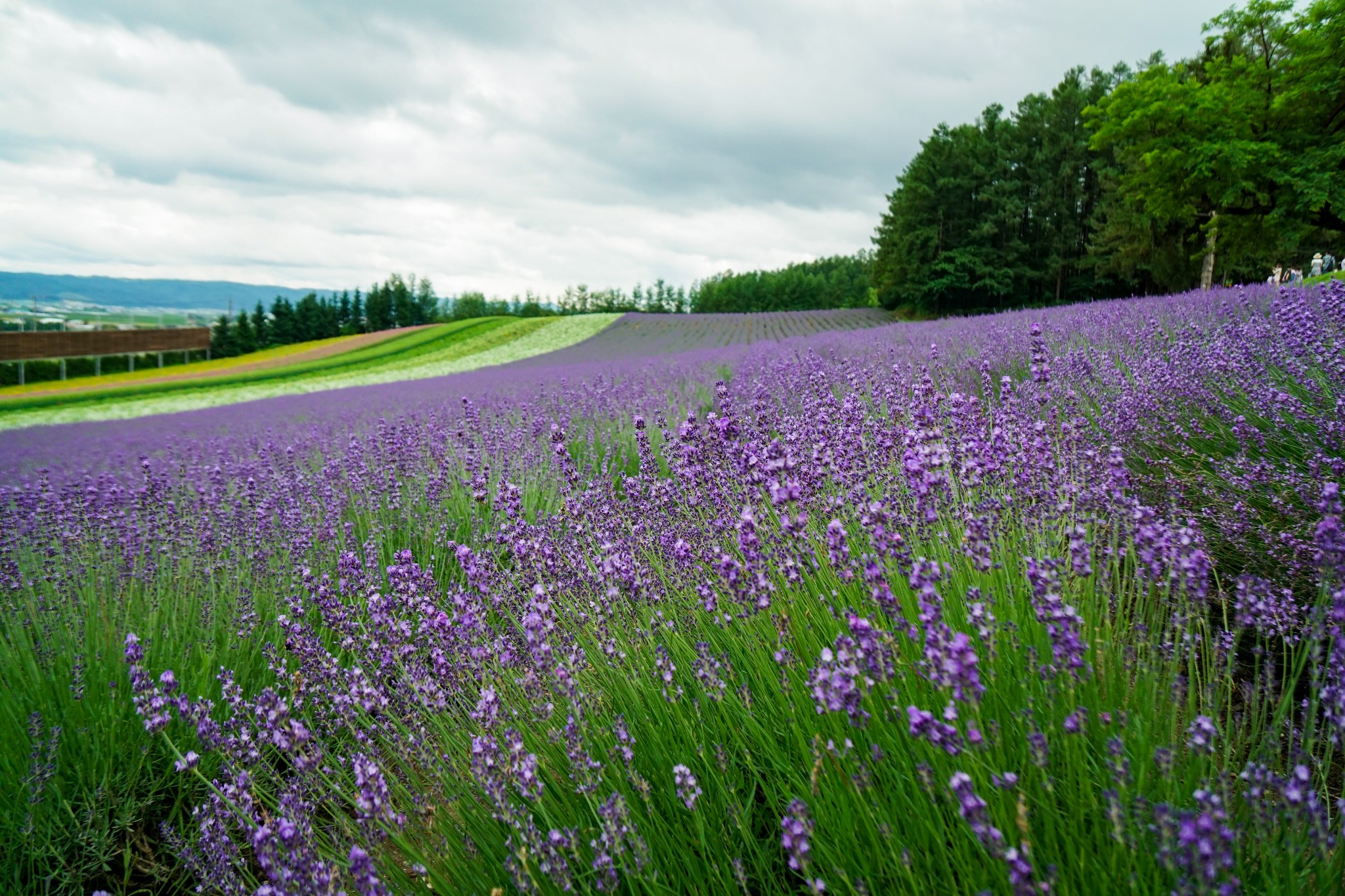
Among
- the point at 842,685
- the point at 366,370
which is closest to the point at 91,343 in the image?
the point at 366,370

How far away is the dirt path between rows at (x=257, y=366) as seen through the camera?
21839mm

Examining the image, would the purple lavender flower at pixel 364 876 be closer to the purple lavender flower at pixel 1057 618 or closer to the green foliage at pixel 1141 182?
the purple lavender flower at pixel 1057 618

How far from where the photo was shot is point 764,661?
1.80 m

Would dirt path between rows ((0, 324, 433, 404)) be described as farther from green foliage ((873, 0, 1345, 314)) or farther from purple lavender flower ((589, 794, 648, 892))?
green foliage ((873, 0, 1345, 314))

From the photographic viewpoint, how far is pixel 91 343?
90.7 ft

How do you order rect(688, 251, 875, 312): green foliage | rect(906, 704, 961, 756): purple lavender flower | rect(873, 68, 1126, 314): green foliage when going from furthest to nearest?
rect(688, 251, 875, 312): green foliage
rect(873, 68, 1126, 314): green foliage
rect(906, 704, 961, 756): purple lavender flower

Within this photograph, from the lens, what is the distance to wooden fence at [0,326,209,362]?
80.9 ft

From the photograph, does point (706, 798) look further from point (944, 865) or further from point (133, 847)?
point (133, 847)

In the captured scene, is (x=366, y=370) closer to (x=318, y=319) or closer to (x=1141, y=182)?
(x=1141, y=182)

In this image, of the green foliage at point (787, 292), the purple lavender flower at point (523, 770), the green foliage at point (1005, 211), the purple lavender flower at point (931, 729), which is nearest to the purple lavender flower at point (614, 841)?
the purple lavender flower at point (523, 770)

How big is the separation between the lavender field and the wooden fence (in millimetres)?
28531

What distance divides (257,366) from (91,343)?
236 inches

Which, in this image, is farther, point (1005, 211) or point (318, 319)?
point (318, 319)

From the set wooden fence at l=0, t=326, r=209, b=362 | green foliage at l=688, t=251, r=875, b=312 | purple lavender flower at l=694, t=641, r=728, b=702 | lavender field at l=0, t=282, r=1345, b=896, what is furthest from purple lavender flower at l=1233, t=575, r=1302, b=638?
green foliage at l=688, t=251, r=875, b=312
